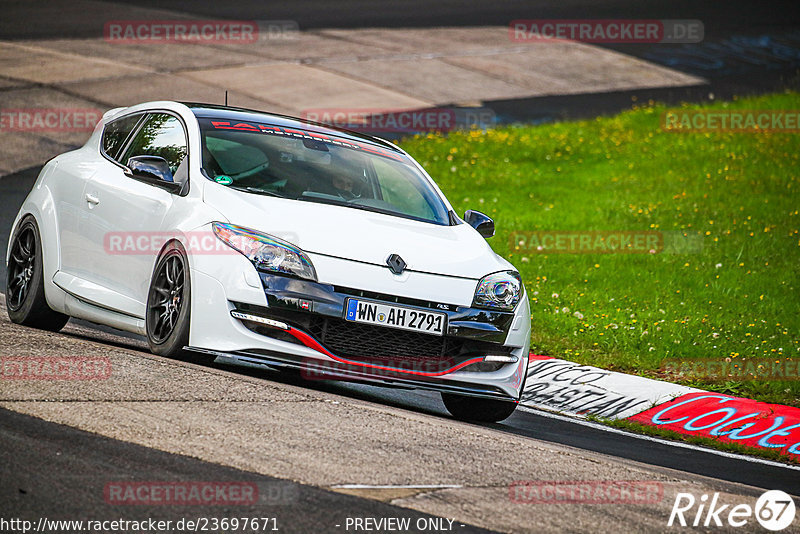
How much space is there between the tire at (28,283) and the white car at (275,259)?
2 cm

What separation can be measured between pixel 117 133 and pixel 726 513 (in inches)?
211

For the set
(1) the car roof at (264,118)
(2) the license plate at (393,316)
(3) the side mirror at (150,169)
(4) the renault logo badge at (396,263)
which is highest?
(1) the car roof at (264,118)

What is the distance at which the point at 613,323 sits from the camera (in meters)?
11.4

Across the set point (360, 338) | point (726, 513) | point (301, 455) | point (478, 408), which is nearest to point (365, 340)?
point (360, 338)

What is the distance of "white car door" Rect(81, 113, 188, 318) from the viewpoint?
7484mm

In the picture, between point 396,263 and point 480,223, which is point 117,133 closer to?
point 480,223

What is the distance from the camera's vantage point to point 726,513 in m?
5.43

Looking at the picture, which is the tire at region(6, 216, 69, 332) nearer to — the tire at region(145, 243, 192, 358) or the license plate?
the tire at region(145, 243, 192, 358)

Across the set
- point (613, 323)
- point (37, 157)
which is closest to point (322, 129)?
point (613, 323)

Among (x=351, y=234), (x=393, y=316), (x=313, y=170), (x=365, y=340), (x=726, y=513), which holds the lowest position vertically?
(x=726, y=513)

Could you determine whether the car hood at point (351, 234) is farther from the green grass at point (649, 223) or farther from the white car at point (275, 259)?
the green grass at point (649, 223)

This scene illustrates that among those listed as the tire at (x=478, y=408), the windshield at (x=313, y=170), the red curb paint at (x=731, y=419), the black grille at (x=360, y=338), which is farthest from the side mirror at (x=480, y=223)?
the red curb paint at (x=731, y=419)

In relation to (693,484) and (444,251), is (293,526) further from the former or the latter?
(444,251)

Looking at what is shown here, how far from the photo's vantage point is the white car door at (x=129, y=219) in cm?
748
